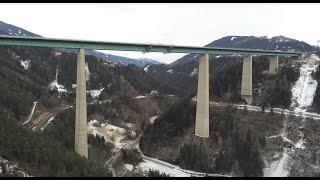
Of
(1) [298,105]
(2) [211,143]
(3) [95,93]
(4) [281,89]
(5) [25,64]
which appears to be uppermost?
(5) [25,64]

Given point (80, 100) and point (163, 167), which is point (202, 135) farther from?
point (80, 100)

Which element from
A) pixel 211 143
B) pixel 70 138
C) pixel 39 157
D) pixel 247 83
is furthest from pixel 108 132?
pixel 39 157

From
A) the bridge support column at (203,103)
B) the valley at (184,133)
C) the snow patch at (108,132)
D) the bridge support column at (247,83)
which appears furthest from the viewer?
the snow patch at (108,132)

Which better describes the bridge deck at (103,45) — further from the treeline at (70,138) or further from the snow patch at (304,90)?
the treeline at (70,138)

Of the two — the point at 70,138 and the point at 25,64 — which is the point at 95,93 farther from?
the point at 70,138

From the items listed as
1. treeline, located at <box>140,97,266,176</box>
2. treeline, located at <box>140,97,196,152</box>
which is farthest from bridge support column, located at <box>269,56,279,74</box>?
treeline, located at <box>140,97,196,152</box>

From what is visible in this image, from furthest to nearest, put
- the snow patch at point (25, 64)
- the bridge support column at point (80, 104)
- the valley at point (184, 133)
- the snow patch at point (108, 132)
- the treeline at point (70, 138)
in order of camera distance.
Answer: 1. the snow patch at point (25, 64)
2. the snow patch at point (108, 132)
3. the treeline at point (70, 138)
4. the bridge support column at point (80, 104)
5. the valley at point (184, 133)

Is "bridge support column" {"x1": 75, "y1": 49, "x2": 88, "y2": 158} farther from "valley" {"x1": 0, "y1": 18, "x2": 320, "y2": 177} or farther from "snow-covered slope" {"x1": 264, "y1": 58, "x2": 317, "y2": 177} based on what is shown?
"snow-covered slope" {"x1": 264, "y1": 58, "x2": 317, "y2": 177}

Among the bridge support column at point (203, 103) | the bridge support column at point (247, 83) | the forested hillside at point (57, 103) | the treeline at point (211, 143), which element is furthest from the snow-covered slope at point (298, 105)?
the forested hillside at point (57, 103)
